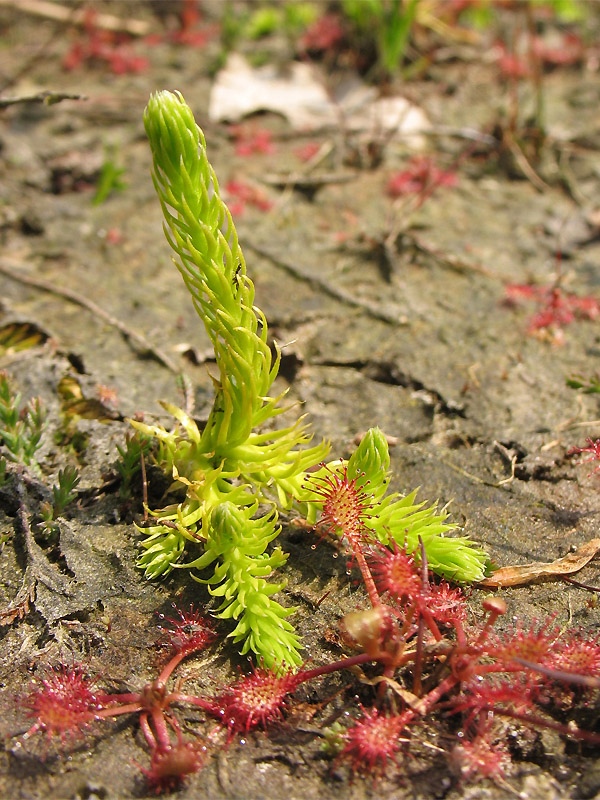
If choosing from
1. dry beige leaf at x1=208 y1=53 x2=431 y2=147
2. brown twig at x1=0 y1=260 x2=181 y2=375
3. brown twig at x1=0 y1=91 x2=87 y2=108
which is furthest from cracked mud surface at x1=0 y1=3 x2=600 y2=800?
brown twig at x1=0 y1=91 x2=87 y2=108

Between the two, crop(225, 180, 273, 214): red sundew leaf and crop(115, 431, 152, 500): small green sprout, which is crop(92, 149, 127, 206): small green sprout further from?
crop(115, 431, 152, 500): small green sprout

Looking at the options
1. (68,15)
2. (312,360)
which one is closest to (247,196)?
(312,360)

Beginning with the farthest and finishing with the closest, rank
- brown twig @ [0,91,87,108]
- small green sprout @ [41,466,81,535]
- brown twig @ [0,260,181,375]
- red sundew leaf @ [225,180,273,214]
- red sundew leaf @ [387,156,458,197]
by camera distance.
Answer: red sundew leaf @ [387,156,458,197]
red sundew leaf @ [225,180,273,214]
brown twig @ [0,260,181,375]
brown twig @ [0,91,87,108]
small green sprout @ [41,466,81,535]

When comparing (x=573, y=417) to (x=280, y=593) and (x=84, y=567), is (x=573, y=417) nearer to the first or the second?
Result: (x=280, y=593)

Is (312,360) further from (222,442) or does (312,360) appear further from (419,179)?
(419,179)

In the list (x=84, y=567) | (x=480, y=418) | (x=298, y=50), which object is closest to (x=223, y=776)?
(x=84, y=567)

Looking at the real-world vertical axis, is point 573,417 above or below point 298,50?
below

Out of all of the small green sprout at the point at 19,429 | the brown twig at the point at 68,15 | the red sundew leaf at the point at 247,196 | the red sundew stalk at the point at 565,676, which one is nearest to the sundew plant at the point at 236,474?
the red sundew stalk at the point at 565,676

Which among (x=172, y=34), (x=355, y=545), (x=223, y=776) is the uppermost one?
(x=172, y=34)
